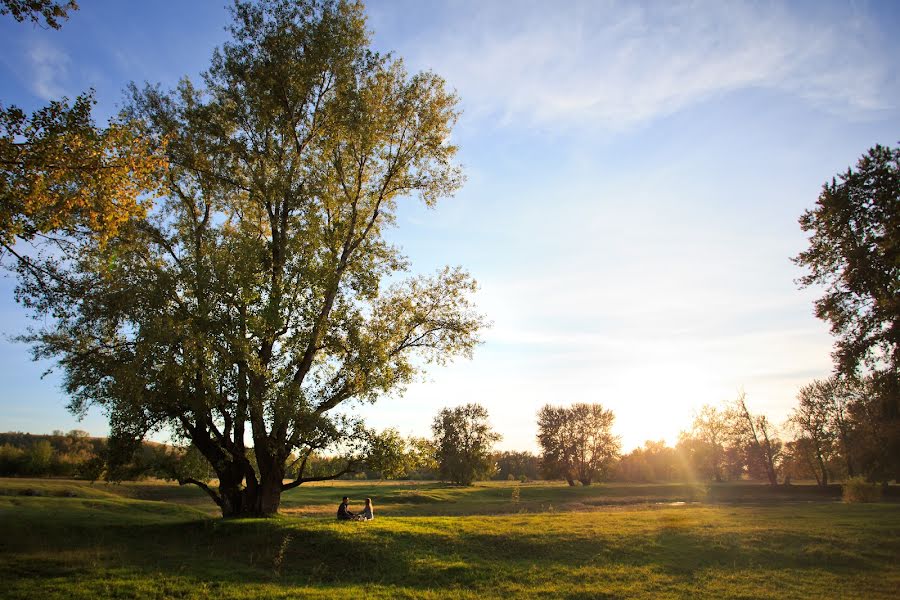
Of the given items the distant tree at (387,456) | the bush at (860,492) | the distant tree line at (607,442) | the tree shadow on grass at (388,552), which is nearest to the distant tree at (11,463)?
the distant tree line at (607,442)

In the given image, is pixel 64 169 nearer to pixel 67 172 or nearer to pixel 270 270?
pixel 67 172

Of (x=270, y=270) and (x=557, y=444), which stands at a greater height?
(x=270, y=270)

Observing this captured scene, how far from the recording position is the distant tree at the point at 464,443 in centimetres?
7681

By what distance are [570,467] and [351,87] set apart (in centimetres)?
6774

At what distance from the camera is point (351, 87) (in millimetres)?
23891

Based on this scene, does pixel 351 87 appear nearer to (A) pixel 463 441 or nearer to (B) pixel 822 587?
(B) pixel 822 587

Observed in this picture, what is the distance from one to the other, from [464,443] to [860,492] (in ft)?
166

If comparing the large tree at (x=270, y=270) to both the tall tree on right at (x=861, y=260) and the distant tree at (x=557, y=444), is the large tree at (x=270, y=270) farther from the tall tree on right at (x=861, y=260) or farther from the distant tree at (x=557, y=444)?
the distant tree at (x=557, y=444)

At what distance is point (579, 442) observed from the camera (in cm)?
7662

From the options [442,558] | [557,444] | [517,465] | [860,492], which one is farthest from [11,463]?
[517,465]

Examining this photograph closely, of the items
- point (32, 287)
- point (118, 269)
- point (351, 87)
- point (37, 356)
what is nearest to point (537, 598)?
point (32, 287)

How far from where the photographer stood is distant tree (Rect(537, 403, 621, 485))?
76062mm

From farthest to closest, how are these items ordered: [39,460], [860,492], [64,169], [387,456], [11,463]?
[39,460] < [11,463] < [860,492] < [387,456] < [64,169]

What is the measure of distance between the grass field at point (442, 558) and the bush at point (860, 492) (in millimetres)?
21009
